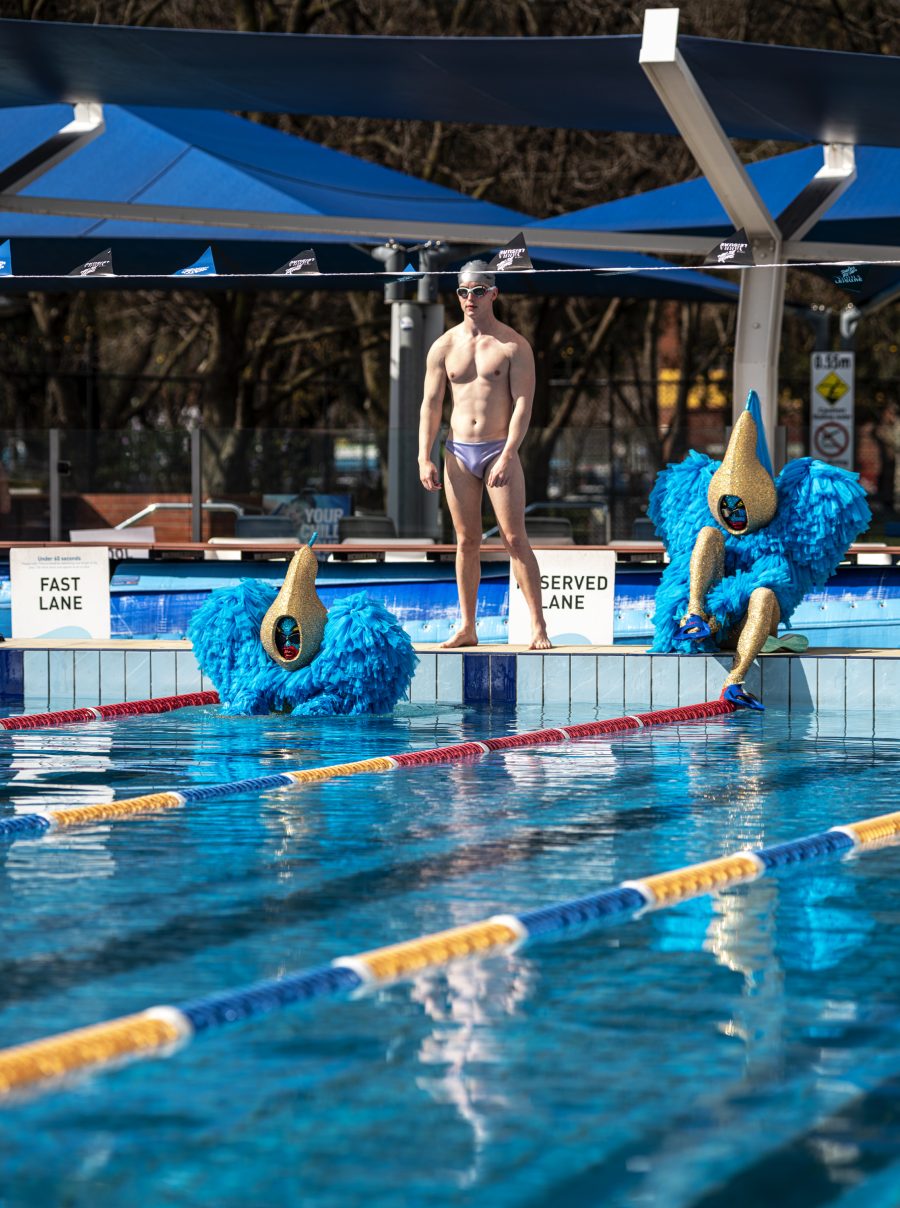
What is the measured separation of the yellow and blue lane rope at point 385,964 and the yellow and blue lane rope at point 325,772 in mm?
1951

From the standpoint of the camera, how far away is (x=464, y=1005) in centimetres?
382

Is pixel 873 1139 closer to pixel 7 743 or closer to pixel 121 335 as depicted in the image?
pixel 7 743

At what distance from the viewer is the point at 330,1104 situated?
319cm

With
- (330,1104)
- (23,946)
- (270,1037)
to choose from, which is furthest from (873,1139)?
(23,946)

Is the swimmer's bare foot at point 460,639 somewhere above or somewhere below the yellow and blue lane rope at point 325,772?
above

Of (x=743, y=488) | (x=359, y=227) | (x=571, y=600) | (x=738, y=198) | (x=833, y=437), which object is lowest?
(x=571, y=600)

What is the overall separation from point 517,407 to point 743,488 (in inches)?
47.8

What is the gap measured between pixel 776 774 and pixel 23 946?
3.67 m

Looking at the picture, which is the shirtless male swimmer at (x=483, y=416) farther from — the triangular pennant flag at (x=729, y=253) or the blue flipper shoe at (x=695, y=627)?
the triangular pennant flag at (x=729, y=253)

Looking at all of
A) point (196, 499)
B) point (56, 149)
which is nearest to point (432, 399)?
point (56, 149)

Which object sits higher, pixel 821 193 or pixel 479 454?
pixel 821 193

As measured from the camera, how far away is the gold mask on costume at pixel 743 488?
9.66m

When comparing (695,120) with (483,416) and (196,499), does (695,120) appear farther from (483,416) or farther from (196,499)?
(196,499)

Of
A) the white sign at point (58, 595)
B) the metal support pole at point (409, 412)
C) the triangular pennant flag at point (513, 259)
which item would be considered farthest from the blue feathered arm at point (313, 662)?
the metal support pole at point (409, 412)
